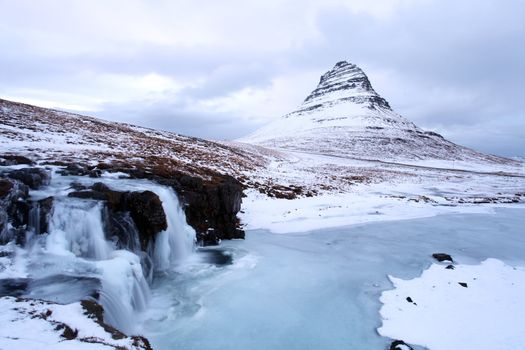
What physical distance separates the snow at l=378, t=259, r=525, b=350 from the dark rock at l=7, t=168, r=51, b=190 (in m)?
12.0

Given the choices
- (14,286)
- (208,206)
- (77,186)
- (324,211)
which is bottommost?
(14,286)

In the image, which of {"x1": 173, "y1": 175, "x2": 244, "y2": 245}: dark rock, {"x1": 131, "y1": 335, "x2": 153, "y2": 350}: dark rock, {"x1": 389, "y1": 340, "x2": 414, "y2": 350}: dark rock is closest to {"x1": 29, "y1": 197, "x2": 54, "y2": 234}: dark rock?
{"x1": 131, "y1": 335, "x2": 153, "y2": 350}: dark rock

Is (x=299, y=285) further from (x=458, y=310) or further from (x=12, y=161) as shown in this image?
(x=12, y=161)

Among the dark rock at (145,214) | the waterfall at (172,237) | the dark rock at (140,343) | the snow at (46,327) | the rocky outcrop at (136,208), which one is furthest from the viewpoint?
the waterfall at (172,237)

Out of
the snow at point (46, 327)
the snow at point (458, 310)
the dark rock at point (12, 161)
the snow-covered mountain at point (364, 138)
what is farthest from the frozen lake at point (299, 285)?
the snow-covered mountain at point (364, 138)

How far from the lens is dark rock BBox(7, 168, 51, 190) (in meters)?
11.9

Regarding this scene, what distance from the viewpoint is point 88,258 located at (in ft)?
34.7

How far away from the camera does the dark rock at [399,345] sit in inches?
299

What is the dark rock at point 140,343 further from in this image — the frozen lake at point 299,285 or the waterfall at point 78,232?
the waterfall at point 78,232

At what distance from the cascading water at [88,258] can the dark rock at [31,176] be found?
0.30 metres

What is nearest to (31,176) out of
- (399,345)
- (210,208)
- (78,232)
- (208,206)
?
(78,232)

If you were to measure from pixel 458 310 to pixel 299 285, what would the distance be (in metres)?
4.62

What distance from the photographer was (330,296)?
10703 mm

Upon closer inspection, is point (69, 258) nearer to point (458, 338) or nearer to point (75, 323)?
point (75, 323)
